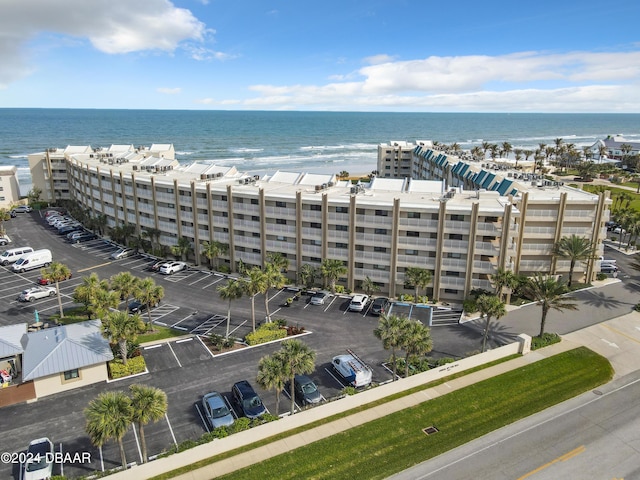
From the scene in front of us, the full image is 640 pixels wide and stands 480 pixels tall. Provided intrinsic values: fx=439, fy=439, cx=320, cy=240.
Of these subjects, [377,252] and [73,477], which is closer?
[73,477]

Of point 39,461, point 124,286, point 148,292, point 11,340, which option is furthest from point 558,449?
point 11,340

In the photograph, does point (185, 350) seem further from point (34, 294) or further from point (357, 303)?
point (34, 294)

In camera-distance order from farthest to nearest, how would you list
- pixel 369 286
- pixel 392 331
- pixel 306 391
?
pixel 369 286
pixel 306 391
pixel 392 331

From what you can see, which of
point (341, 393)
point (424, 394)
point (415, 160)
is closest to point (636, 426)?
point (424, 394)

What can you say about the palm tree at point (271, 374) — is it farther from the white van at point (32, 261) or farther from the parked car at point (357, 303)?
the white van at point (32, 261)

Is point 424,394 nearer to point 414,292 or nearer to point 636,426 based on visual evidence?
point 636,426

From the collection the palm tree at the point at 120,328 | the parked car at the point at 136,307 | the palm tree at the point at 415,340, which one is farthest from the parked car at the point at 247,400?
the parked car at the point at 136,307
